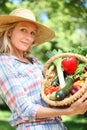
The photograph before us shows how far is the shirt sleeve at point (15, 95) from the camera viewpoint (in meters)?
2.97

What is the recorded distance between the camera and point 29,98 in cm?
303

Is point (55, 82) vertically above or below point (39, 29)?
below

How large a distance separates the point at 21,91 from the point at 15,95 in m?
0.05

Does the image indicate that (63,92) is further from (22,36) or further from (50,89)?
(22,36)

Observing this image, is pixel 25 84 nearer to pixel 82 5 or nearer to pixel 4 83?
pixel 4 83

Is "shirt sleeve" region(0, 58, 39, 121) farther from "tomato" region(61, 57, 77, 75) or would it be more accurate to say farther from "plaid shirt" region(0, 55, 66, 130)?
"tomato" region(61, 57, 77, 75)

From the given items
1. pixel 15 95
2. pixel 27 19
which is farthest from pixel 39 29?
pixel 15 95

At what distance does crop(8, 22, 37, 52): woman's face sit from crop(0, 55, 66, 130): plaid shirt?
166 millimetres

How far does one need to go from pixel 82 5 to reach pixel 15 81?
821 centimetres

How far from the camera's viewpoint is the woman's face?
3.26 meters

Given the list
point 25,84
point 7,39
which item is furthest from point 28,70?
point 7,39

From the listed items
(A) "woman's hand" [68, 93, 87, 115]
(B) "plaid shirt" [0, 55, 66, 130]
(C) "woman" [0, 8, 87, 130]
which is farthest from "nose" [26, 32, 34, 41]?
(A) "woman's hand" [68, 93, 87, 115]

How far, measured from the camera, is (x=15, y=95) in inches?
119

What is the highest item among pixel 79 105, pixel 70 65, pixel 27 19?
pixel 27 19
